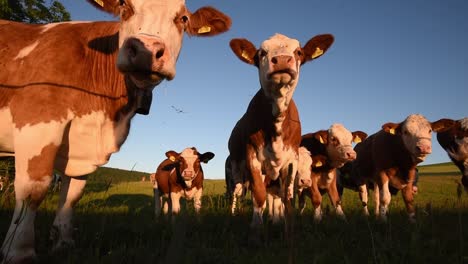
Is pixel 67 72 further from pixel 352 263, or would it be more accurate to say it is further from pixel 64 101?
A: pixel 352 263

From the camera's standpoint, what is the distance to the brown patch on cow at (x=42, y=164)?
10.1 ft

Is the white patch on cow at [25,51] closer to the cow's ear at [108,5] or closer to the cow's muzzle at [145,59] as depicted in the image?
the cow's ear at [108,5]

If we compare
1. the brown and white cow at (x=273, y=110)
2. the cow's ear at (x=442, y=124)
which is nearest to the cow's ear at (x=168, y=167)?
the brown and white cow at (x=273, y=110)

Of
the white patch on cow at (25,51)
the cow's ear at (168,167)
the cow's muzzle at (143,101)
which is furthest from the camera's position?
the cow's ear at (168,167)

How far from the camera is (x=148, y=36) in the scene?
3.05 m

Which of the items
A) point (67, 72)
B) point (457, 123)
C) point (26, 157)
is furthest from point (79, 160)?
point (457, 123)

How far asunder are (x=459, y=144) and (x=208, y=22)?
9238mm

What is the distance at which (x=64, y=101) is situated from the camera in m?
3.31

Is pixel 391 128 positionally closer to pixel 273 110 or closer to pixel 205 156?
pixel 273 110

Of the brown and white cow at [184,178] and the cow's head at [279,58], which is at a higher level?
the cow's head at [279,58]

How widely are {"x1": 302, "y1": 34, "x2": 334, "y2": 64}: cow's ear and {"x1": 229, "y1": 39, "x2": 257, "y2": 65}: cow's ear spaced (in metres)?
0.92

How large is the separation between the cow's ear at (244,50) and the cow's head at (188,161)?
5.25m

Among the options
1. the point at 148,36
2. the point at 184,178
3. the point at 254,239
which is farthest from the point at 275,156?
the point at 184,178

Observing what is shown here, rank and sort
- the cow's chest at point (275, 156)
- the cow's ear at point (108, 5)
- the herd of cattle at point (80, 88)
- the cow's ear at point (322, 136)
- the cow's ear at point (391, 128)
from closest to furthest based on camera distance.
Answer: the herd of cattle at point (80, 88) < the cow's ear at point (108, 5) < the cow's chest at point (275, 156) < the cow's ear at point (391, 128) < the cow's ear at point (322, 136)
